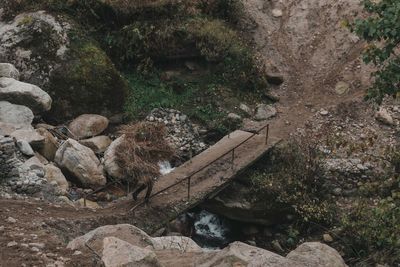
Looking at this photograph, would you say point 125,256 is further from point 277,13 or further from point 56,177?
point 277,13

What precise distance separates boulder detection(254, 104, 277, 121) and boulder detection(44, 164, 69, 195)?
7.42 m

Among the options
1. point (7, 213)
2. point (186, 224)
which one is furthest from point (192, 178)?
point (7, 213)

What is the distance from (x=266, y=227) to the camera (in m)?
15.0

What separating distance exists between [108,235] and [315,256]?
3.43m

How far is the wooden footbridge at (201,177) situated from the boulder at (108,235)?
281 centimetres

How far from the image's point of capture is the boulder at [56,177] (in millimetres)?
12812

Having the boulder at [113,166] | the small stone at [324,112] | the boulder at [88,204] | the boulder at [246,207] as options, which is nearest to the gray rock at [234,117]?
the small stone at [324,112]

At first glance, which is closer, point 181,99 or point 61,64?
point 61,64

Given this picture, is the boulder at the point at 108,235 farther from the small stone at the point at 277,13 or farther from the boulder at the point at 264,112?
the small stone at the point at 277,13

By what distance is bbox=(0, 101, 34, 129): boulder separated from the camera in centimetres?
1426

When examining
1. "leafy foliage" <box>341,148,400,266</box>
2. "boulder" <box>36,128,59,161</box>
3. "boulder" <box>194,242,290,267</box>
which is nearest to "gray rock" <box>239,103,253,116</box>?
"leafy foliage" <box>341,148,400,266</box>

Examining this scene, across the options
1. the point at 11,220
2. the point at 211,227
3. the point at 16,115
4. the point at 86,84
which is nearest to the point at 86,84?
the point at 86,84

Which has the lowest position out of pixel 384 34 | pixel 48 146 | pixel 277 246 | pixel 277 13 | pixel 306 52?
pixel 277 246

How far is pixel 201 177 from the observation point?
14.3 metres
